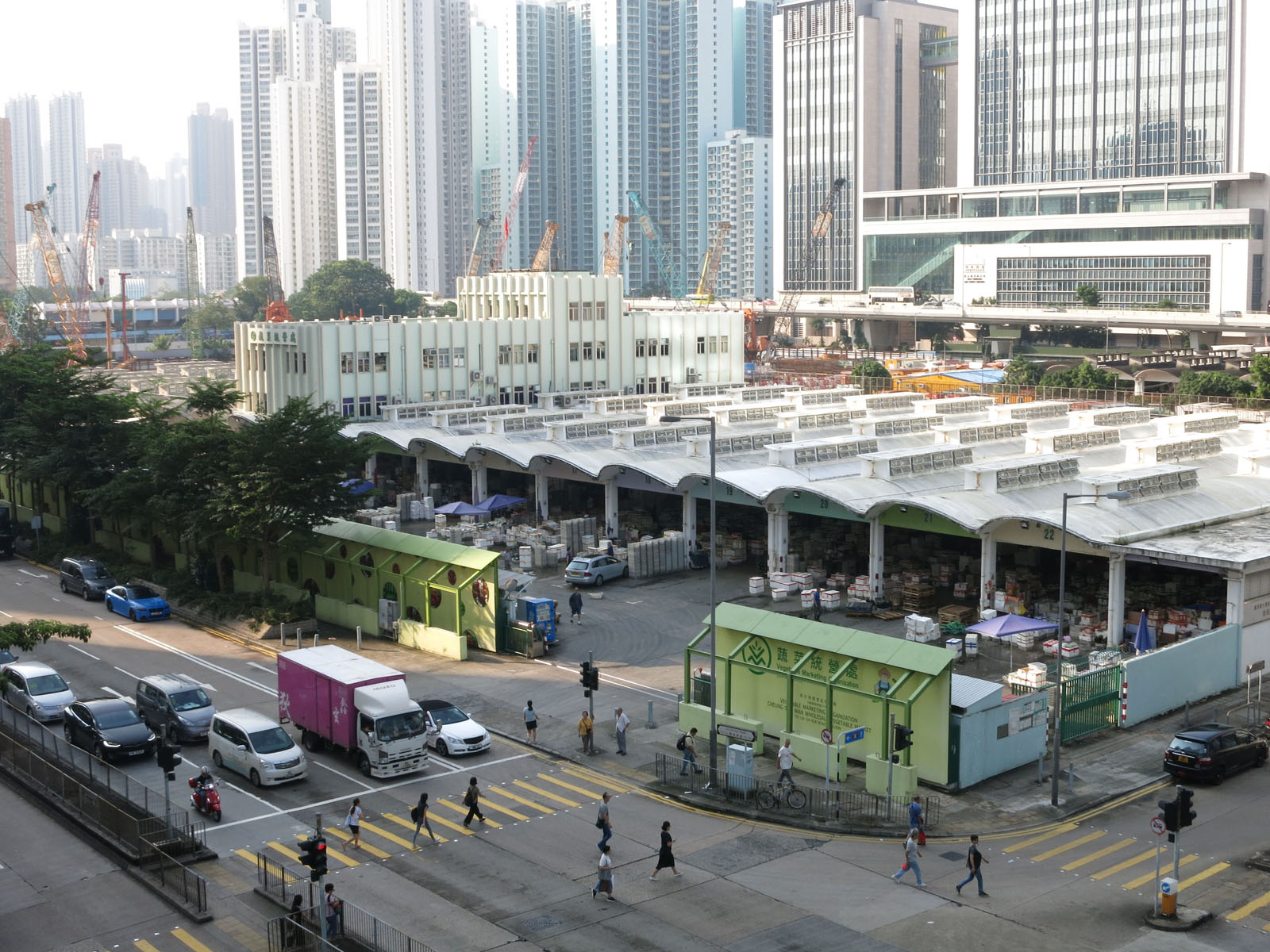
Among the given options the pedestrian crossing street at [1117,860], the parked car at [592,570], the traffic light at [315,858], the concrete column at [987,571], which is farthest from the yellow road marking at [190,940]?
the parked car at [592,570]

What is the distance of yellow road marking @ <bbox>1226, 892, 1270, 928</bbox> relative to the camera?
2675 cm

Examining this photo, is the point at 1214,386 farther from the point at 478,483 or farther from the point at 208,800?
the point at 208,800

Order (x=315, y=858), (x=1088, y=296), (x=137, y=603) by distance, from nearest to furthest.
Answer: (x=315, y=858) → (x=137, y=603) → (x=1088, y=296)

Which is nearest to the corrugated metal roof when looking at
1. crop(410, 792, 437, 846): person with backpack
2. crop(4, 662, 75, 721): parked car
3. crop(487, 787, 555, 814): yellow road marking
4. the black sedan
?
crop(487, 787, 555, 814): yellow road marking

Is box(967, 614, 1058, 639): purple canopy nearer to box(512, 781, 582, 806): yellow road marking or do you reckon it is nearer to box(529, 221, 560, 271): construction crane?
box(512, 781, 582, 806): yellow road marking

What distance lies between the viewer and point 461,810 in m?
33.0

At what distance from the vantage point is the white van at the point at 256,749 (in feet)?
113

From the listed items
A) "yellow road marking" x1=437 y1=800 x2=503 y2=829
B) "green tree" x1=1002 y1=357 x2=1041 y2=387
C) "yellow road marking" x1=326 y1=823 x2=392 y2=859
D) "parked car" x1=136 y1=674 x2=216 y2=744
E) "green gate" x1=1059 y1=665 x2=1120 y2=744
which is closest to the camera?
"yellow road marking" x1=326 y1=823 x2=392 y2=859

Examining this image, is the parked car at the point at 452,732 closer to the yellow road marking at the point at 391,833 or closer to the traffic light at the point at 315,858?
the yellow road marking at the point at 391,833

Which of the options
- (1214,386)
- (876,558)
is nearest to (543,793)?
(876,558)

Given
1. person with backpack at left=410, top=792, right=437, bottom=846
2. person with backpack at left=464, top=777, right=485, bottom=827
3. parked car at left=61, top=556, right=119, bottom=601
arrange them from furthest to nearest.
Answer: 1. parked car at left=61, top=556, right=119, bottom=601
2. person with backpack at left=464, top=777, right=485, bottom=827
3. person with backpack at left=410, top=792, right=437, bottom=846

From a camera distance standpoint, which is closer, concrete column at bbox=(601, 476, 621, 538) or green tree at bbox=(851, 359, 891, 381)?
concrete column at bbox=(601, 476, 621, 538)

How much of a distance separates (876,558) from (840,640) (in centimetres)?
1696

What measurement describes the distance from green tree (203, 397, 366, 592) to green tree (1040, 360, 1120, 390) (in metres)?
74.8
